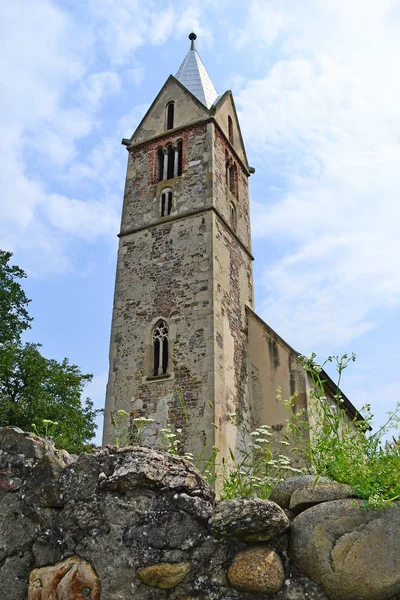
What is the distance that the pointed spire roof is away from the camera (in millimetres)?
19875

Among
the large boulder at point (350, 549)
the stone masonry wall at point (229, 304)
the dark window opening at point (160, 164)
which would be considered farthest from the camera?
the dark window opening at point (160, 164)

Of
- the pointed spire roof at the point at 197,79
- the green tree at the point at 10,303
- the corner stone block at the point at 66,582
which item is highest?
the pointed spire roof at the point at 197,79

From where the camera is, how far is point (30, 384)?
20.0 metres

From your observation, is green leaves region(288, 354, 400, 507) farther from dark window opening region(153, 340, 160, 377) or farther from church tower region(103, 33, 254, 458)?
dark window opening region(153, 340, 160, 377)

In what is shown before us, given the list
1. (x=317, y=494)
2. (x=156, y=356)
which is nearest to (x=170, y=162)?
(x=156, y=356)

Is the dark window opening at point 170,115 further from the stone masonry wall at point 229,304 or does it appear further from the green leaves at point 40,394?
the green leaves at point 40,394

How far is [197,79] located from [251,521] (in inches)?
807

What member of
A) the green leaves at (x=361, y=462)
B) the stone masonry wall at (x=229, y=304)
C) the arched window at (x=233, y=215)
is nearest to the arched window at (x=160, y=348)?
the stone masonry wall at (x=229, y=304)

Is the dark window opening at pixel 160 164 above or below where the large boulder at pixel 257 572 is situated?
above

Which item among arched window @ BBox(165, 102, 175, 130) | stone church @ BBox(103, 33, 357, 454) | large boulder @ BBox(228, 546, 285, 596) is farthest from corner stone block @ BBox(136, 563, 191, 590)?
arched window @ BBox(165, 102, 175, 130)

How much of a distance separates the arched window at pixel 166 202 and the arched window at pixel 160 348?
377cm

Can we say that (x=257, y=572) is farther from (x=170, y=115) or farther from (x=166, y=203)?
(x=170, y=115)

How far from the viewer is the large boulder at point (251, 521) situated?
10.3ft

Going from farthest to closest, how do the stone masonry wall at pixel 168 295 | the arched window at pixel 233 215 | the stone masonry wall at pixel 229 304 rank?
the arched window at pixel 233 215
the stone masonry wall at pixel 168 295
the stone masonry wall at pixel 229 304
